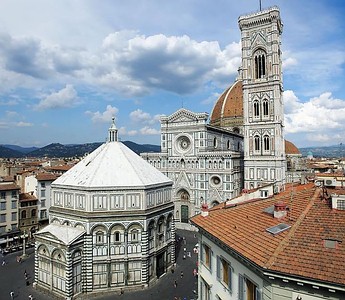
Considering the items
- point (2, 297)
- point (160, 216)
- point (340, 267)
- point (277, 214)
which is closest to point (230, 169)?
point (160, 216)

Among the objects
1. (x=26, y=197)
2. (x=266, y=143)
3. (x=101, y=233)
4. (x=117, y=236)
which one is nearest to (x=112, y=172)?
(x=101, y=233)

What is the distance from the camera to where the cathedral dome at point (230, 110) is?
80875 millimetres

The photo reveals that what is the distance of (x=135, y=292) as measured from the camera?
1288 inches

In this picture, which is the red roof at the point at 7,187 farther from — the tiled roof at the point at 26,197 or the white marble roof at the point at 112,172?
the white marble roof at the point at 112,172

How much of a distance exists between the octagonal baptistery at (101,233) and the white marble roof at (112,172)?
10 centimetres

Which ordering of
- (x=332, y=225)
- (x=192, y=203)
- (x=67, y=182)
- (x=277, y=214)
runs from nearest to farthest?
(x=332, y=225) < (x=277, y=214) < (x=67, y=182) < (x=192, y=203)

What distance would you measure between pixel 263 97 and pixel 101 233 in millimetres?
38528

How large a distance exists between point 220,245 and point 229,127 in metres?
68.5

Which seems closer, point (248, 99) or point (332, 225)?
point (332, 225)

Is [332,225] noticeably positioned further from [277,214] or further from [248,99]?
[248,99]

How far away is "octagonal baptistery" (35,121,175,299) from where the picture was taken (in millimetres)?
31750

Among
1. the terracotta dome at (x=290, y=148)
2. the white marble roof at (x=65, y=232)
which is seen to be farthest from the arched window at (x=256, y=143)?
the white marble roof at (x=65, y=232)

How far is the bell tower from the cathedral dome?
21084 millimetres

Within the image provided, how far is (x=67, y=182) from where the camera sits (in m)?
36.0
